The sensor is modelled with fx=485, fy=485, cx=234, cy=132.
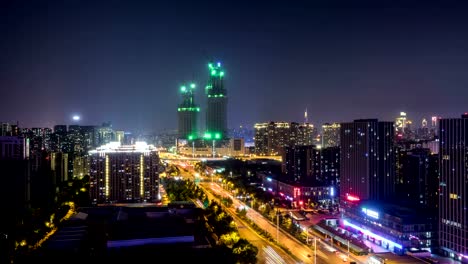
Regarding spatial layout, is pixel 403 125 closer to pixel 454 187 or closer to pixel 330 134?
pixel 330 134

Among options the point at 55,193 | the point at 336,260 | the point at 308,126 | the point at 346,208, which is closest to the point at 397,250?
the point at 336,260

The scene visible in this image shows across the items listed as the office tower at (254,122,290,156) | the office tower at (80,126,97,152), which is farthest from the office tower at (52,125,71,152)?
the office tower at (254,122,290,156)

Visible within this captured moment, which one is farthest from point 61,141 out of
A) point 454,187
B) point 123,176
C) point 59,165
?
point 454,187

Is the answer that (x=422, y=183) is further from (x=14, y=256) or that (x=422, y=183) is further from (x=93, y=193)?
→ (x=14, y=256)

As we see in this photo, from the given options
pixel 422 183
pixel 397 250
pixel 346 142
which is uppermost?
pixel 346 142

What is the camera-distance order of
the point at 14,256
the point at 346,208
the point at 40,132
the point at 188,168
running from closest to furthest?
1. the point at 14,256
2. the point at 346,208
3. the point at 40,132
4. the point at 188,168

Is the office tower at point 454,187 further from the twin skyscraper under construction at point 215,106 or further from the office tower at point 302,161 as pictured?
the twin skyscraper under construction at point 215,106
